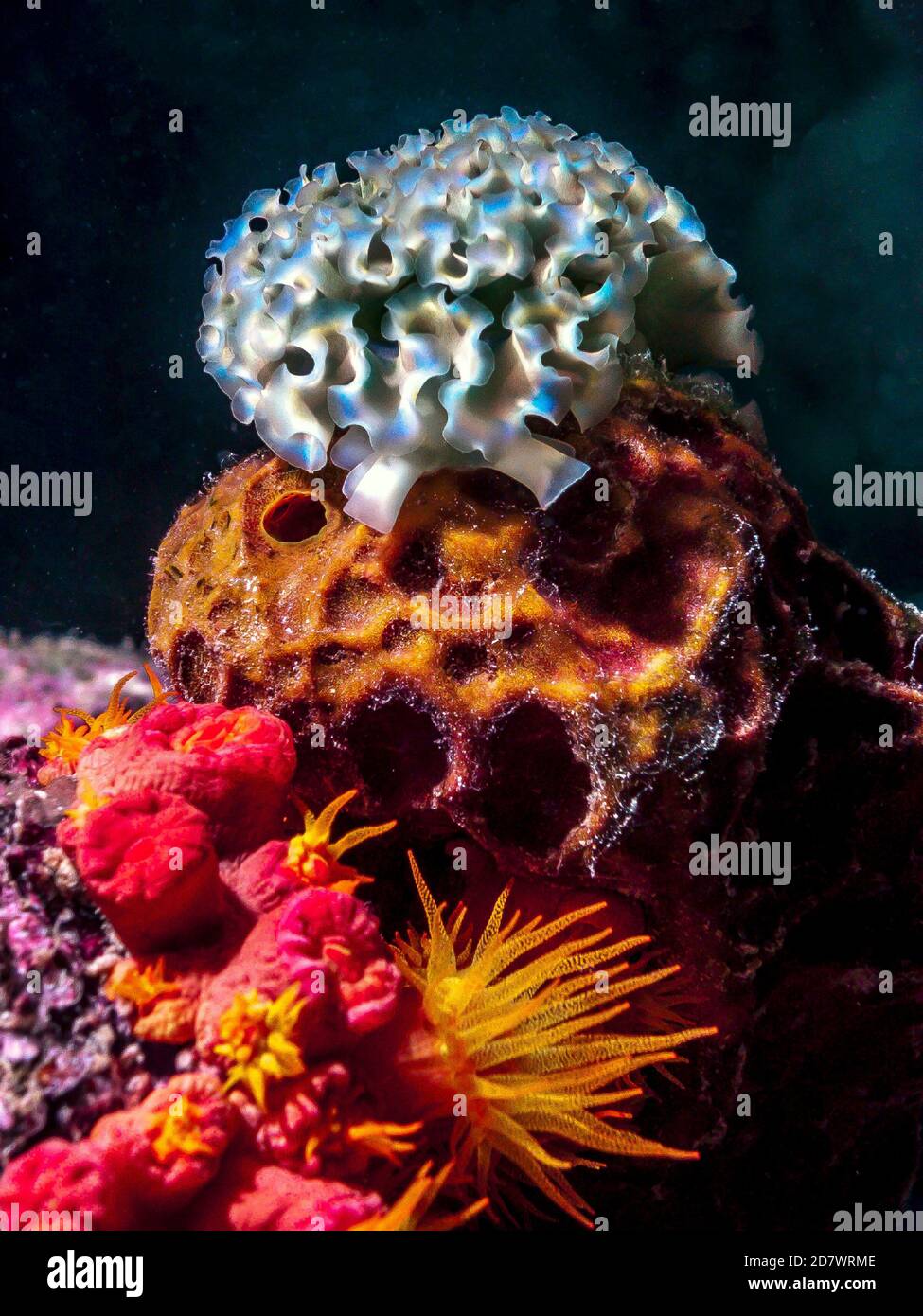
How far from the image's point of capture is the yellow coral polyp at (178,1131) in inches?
67.5

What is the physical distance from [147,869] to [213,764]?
353 mm

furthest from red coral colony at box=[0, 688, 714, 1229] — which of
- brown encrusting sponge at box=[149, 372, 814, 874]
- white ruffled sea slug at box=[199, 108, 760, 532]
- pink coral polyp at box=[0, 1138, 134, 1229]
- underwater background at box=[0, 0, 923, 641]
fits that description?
underwater background at box=[0, 0, 923, 641]

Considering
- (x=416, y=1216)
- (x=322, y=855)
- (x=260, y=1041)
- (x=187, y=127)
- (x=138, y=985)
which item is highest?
(x=187, y=127)

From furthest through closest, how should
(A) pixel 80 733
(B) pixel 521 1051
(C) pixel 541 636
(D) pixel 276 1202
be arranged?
(A) pixel 80 733 < (C) pixel 541 636 < (B) pixel 521 1051 < (D) pixel 276 1202

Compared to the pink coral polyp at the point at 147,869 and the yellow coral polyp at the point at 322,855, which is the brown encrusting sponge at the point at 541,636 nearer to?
the yellow coral polyp at the point at 322,855

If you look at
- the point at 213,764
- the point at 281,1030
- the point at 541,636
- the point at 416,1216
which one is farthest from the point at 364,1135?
the point at 541,636

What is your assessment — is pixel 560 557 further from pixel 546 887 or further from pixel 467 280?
pixel 546 887

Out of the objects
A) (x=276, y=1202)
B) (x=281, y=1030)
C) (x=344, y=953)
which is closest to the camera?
(x=276, y=1202)

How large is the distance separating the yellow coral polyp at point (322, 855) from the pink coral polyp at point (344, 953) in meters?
0.09

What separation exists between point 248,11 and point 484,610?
18.3 feet

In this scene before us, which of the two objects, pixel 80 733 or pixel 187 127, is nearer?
pixel 80 733

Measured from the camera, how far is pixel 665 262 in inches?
113

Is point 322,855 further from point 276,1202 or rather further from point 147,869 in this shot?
point 276,1202

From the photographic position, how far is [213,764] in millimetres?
2205
